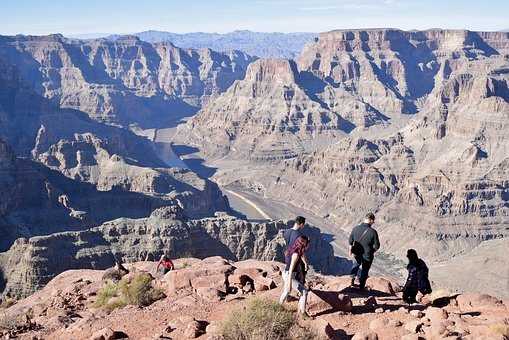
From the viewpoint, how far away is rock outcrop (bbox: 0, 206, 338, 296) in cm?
6153

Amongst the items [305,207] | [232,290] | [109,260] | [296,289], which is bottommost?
[305,207]

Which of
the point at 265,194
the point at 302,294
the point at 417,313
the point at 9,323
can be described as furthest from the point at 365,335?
the point at 265,194

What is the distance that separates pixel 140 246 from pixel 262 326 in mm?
50784

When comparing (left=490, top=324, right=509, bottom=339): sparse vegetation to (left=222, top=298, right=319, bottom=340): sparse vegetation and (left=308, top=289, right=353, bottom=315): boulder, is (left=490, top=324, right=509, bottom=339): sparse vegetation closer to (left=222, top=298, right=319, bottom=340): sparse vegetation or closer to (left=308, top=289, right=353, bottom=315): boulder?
(left=308, top=289, right=353, bottom=315): boulder

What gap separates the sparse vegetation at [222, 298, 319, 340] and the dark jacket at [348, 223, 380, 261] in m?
5.04

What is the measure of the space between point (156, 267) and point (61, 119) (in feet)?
517

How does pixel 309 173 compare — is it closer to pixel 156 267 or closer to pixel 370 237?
pixel 156 267

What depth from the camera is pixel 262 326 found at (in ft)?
59.1

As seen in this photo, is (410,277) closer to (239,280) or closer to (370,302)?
(370,302)

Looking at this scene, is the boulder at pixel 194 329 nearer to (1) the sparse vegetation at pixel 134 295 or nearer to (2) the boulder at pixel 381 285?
(1) the sparse vegetation at pixel 134 295

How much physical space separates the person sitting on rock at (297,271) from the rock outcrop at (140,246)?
4439 centimetres

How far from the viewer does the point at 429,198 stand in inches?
4392

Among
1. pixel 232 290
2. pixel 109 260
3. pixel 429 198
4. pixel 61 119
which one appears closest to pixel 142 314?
pixel 232 290

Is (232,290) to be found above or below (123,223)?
above
